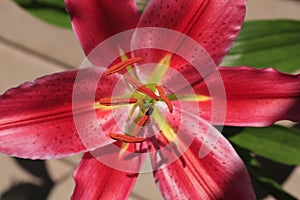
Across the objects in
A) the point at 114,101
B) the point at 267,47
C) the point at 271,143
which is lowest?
the point at 271,143

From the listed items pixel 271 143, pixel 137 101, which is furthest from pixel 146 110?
pixel 271 143

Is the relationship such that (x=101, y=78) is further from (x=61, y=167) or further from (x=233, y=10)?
(x=61, y=167)

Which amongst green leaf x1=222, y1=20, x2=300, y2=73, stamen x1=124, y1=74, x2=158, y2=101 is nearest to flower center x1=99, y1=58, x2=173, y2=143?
stamen x1=124, y1=74, x2=158, y2=101

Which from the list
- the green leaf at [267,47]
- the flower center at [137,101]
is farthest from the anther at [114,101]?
the green leaf at [267,47]

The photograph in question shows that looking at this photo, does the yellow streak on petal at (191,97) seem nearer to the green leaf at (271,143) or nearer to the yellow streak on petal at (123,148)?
the yellow streak on petal at (123,148)

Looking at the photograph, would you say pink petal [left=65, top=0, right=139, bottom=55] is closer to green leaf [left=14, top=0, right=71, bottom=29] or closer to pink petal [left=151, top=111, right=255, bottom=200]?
pink petal [left=151, top=111, right=255, bottom=200]

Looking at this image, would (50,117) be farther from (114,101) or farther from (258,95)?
(258,95)
